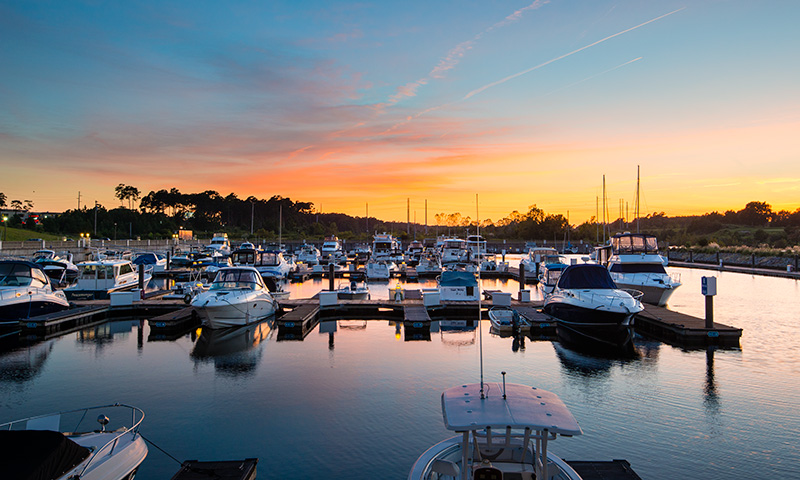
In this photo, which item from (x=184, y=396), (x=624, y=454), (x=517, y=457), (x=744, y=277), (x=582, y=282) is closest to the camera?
(x=517, y=457)

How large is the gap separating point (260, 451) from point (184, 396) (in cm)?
534

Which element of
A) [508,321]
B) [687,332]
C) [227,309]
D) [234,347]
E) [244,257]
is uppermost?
[244,257]

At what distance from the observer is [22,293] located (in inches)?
935

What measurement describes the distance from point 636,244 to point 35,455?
37.1 m

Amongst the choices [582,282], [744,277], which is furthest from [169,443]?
[744,277]

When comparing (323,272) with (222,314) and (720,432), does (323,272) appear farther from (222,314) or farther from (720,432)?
(720,432)

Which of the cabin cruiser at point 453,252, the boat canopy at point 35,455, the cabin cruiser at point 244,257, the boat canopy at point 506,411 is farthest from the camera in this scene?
the cabin cruiser at point 453,252

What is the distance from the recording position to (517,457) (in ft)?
23.4

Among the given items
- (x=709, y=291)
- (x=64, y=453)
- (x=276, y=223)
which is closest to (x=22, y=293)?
(x=64, y=453)

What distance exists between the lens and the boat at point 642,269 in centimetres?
3225

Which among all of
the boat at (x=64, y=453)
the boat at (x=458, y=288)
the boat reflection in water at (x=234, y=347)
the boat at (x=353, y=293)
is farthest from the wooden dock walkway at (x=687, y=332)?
the boat at (x=64, y=453)

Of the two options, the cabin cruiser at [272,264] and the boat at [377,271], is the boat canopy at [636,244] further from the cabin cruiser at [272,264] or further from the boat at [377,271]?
the cabin cruiser at [272,264]

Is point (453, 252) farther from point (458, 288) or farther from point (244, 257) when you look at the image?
point (458, 288)

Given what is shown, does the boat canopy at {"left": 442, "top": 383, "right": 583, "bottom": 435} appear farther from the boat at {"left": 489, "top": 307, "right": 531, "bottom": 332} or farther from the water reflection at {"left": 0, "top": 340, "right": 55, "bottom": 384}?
the boat at {"left": 489, "top": 307, "right": 531, "bottom": 332}
